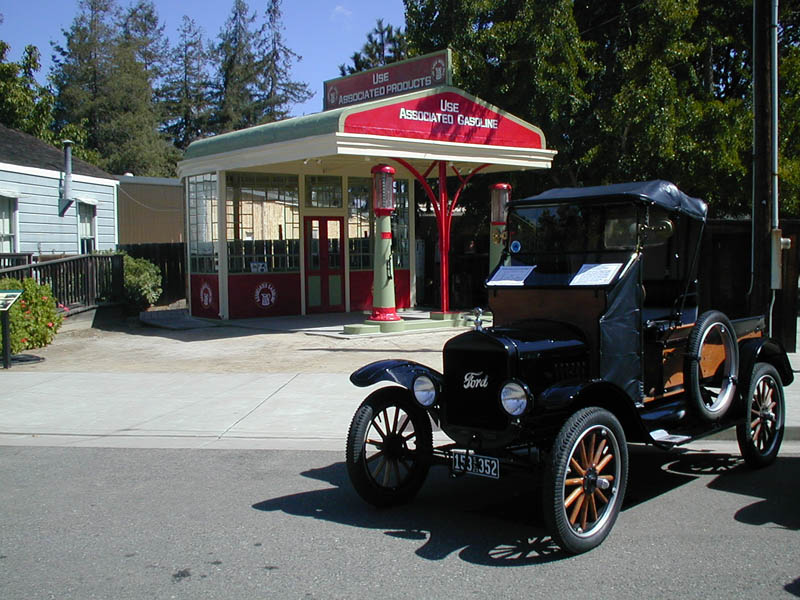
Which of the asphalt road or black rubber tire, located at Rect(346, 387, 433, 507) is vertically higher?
black rubber tire, located at Rect(346, 387, 433, 507)

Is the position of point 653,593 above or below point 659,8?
below

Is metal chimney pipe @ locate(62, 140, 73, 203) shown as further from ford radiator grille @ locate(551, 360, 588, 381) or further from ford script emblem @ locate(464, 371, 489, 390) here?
ford radiator grille @ locate(551, 360, 588, 381)

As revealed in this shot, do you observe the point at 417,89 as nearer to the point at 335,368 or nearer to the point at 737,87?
the point at 335,368

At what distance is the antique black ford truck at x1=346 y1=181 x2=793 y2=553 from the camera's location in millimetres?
4910

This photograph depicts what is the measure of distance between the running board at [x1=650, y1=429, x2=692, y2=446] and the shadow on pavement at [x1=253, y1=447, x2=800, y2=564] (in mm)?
522

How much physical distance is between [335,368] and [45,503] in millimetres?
5653

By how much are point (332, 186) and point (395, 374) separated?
13.2 metres

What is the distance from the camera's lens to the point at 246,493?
238 inches

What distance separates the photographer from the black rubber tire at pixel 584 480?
14.8 feet

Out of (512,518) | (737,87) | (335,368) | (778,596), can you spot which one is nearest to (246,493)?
(512,518)

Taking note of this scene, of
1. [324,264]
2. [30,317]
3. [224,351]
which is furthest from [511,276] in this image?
[324,264]

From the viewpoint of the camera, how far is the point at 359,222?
18.7m

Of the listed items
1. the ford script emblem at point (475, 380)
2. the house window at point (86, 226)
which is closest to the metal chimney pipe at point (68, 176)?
the house window at point (86, 226)

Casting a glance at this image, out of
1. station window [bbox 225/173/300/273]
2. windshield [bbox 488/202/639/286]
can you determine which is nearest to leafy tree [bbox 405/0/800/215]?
station window [bbox 225/173/300/273]
